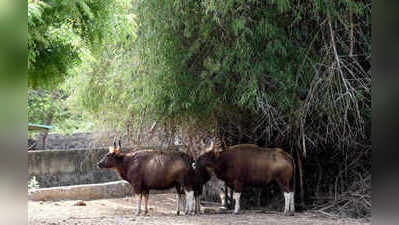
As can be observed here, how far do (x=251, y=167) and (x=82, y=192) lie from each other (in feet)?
16.4

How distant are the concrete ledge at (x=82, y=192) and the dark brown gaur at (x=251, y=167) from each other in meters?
3.93

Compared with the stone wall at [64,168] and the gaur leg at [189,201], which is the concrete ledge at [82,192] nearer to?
the stone wall at [64,168]

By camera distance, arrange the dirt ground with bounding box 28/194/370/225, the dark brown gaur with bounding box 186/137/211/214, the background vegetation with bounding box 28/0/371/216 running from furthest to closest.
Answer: the dark brown gaur with bounding box 186/137/211/214 → the background vegetation with bounding box 28/0/371/216 → the dirt ground with bounding box 28/194/370/225

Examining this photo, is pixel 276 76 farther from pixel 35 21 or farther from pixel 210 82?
pixel 35 21

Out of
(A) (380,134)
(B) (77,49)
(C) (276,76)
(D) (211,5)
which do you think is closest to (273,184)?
(C) (276,76)

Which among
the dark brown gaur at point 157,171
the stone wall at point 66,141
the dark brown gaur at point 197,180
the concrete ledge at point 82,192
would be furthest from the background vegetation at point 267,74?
the stone wall at point 66,141

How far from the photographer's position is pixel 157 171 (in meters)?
10.2

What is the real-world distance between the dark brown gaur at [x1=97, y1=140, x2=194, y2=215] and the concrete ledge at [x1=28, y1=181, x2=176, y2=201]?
93.1 inches

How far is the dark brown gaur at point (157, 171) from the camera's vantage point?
399 inches

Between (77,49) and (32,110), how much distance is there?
43.2 ft

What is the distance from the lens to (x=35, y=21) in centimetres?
434

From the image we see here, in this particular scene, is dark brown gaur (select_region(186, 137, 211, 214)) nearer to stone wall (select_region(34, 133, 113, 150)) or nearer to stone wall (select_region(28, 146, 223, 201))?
stone wall (select_region(28, 146, 223, 201))

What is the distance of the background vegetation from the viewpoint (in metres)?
8.98

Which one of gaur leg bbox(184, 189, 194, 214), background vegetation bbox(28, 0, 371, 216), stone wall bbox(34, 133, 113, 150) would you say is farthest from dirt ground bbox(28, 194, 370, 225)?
stone wall bbox(34, 133, 113, 150)
